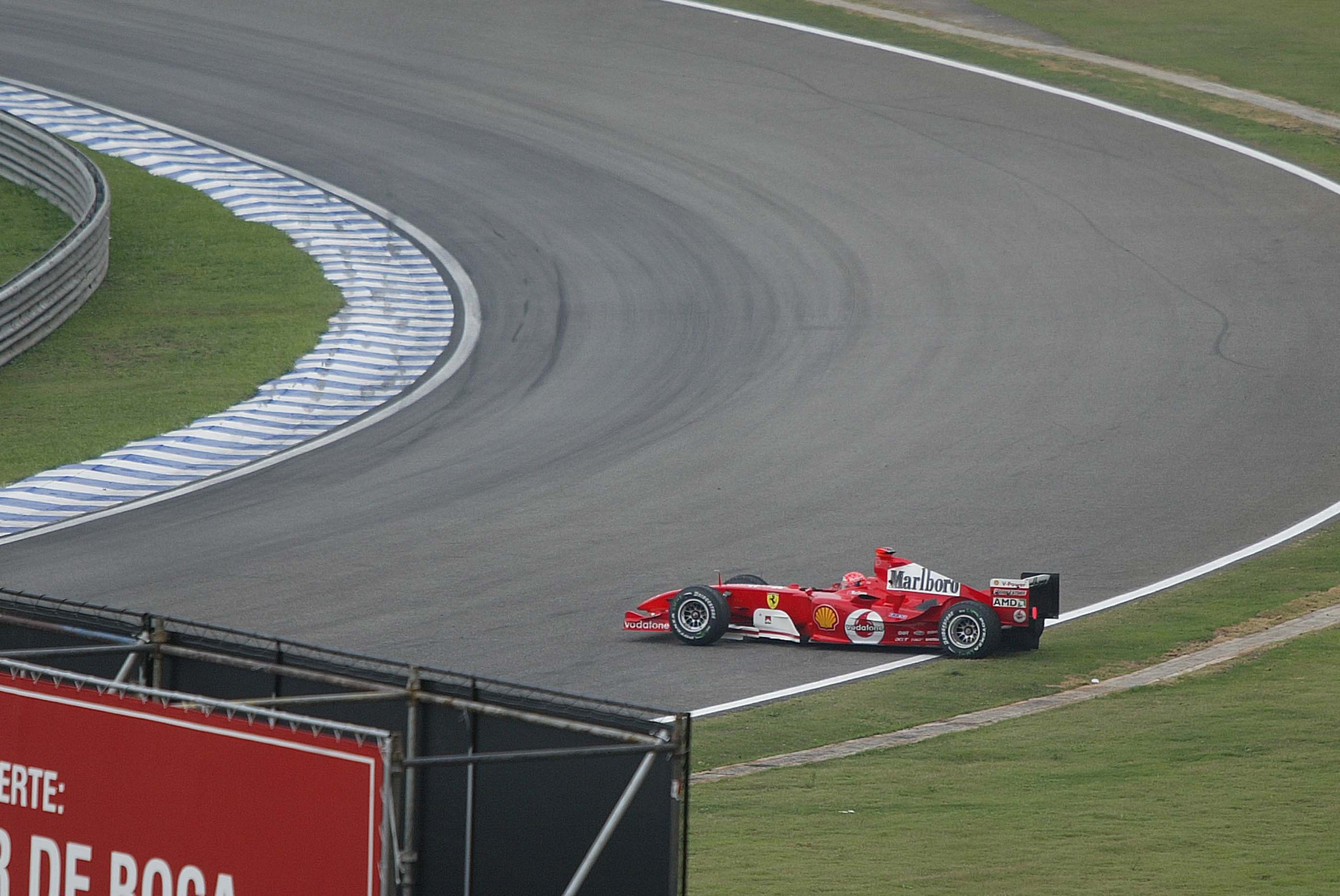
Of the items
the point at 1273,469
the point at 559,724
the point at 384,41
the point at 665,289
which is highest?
the point at 384,41

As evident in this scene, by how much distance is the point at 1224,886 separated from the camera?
9.66 meters

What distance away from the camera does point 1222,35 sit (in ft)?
145

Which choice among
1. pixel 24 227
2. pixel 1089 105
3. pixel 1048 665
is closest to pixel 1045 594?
pixel 1048 665

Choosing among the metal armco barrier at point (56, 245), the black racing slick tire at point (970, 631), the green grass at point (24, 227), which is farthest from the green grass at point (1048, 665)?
the green grass at point (24, 227)

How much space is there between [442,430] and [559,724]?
59.6ft

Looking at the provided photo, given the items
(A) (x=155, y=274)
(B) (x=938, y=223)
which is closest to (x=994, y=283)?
(B) (x=938, y=223)

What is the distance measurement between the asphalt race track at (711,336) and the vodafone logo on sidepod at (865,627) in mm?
252

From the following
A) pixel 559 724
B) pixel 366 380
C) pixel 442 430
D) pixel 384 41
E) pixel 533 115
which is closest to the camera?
pixel 559 724

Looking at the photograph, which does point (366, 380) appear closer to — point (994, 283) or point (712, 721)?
point (994, 283)

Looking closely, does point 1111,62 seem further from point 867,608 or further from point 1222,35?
point 867,608

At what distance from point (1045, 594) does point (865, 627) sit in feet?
5.56

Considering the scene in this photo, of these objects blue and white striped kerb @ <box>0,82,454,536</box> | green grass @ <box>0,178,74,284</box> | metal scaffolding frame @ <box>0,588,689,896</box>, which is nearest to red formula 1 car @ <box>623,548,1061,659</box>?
blue and white striped kerb @ <box>0,82,454,536</box>

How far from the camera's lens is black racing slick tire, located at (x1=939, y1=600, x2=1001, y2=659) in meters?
16.1

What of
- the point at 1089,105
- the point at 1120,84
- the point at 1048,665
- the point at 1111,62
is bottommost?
the point at 1048,665
